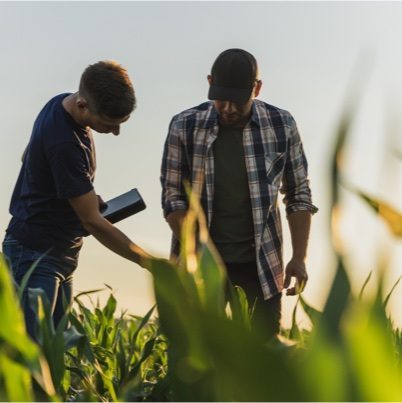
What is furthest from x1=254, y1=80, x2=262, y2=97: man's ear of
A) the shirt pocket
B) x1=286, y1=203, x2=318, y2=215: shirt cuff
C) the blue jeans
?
the blue jeans

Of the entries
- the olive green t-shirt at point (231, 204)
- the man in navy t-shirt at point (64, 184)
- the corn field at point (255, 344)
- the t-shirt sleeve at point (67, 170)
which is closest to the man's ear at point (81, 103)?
the man in navy t-shirt at point (64, 184)

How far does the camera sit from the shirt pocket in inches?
168

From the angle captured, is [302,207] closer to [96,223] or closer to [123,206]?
[123,206]

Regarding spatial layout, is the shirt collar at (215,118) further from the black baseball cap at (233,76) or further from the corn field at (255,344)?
the corn field at (255,344)

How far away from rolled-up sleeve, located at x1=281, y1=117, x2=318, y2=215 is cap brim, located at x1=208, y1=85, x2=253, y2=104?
0.39 m

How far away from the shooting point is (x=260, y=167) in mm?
4234

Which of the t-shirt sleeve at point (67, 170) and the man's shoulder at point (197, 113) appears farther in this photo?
the man's shoulder at point (197, 113)

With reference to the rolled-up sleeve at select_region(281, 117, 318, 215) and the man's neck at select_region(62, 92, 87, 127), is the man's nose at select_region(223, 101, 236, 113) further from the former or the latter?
the man's neck at select_region(62, 92, 87, 127)

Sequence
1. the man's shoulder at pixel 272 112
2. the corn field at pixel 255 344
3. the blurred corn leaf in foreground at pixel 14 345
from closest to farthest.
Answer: the corn field at pixel 255 344, the blurred corn leaf in foreground at pixel 14 345, the man's shoulder at pixel 272 112

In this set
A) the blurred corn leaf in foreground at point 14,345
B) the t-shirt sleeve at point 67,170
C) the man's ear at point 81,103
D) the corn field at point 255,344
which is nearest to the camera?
the corn field at point 255,344

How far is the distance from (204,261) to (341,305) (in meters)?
0.18

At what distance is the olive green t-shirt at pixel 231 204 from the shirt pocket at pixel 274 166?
0.12 metres

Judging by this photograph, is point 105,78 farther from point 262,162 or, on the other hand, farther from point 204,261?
point 204,261

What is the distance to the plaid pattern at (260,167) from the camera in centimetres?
416
